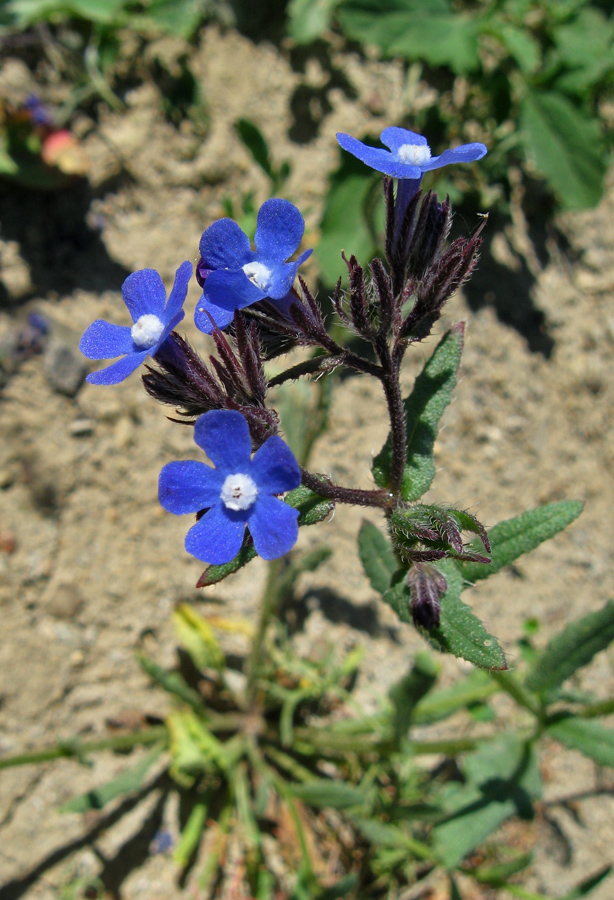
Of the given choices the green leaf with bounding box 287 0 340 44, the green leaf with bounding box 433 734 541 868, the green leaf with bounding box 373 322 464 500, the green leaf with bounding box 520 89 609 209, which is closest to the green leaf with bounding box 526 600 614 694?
the green leaf with bounding box 433 734 541 868

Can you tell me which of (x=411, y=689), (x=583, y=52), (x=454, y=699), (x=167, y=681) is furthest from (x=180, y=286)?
(x=583, y=52)

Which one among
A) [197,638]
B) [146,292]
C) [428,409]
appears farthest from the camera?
[197,638]

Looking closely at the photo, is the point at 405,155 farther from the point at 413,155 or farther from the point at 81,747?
the point at 81,747

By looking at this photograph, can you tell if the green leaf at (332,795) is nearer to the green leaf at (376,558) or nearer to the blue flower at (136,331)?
the green leaf at (376,558)

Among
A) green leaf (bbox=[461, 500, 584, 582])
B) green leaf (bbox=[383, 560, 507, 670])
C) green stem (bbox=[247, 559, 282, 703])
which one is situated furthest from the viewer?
green stem (bbox=[247, 559, 282, 703])

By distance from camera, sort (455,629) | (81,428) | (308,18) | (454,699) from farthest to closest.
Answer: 1. (308,18)
2. (81,428)
3. (454,699)
4. (455,629)

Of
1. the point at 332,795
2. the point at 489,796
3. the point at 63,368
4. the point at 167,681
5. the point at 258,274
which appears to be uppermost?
the point at 63,368

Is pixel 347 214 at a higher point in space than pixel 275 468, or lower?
higher

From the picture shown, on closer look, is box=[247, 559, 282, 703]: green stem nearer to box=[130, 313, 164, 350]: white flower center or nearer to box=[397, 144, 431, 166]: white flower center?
box=[130, 313, 164, 350]: white flower center

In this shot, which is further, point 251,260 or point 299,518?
point 299,518
